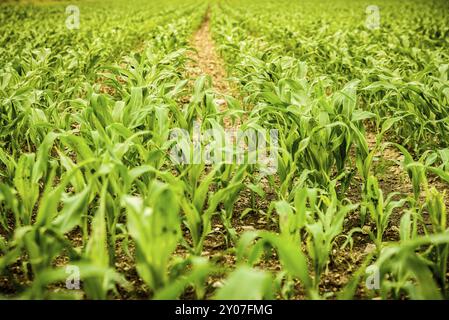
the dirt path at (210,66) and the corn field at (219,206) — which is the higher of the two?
the dirt path at (210,66)

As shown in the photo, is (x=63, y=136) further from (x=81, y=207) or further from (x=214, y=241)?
(x=214, y=241)

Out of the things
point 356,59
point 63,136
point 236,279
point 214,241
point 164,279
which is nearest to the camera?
point 236,279

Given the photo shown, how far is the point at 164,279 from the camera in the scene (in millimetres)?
1240

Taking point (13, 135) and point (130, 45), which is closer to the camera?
point (13, 135)

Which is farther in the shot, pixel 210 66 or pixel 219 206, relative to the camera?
pixel 210 66

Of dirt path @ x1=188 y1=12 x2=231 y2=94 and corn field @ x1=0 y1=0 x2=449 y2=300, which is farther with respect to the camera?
dirt path @ x1=188 y1=12 x2=231 y2=94

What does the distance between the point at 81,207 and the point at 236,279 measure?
0.67 meters

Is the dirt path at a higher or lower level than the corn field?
higher

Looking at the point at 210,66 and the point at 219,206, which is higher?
the point at 210,66

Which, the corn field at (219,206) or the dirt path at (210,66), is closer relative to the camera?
the corn field at (219,206)

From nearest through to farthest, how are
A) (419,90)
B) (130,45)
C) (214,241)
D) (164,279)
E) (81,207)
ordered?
(164,279)
(81,207)
(214,241)
(419,90)
(130,45)
